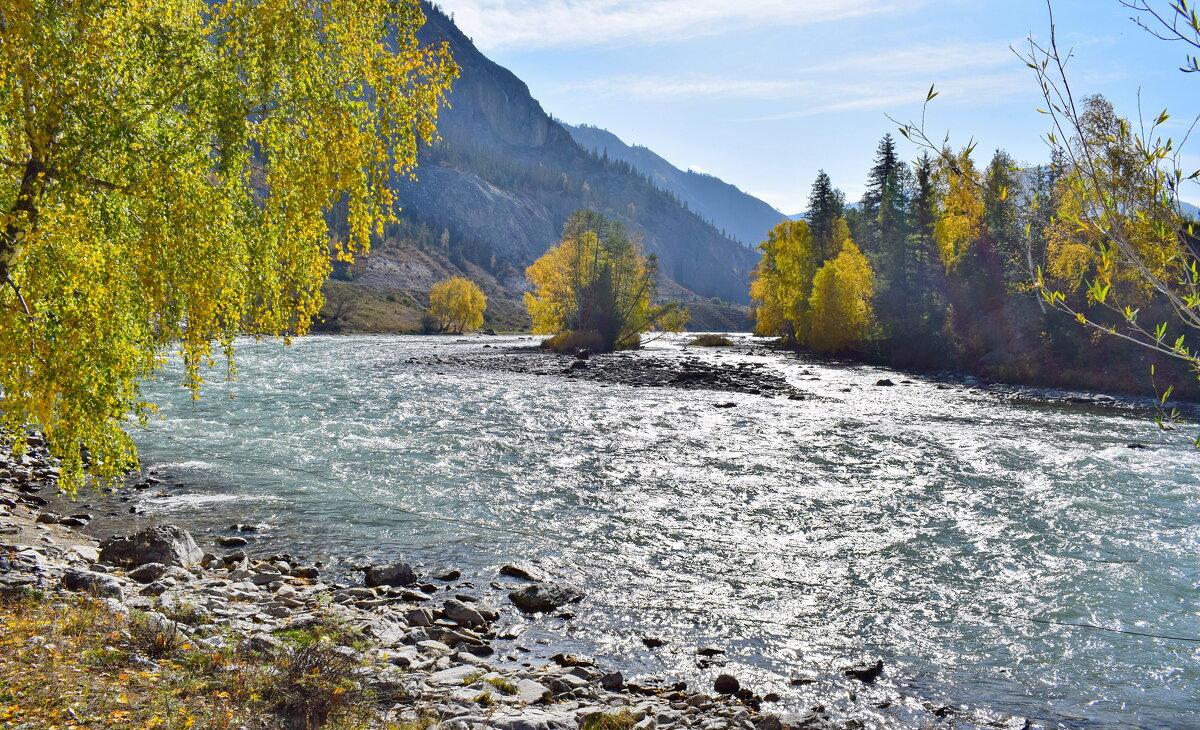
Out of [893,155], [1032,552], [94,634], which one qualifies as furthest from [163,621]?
[893,155]

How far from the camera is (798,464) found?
23.0 meters

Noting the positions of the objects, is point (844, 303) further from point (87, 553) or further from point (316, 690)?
point (316, 690)

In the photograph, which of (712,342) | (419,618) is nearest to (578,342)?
(712,342)

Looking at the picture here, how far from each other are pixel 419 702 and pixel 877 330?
232ft

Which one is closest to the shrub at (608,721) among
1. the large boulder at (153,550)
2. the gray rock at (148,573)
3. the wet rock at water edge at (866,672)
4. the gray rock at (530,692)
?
the gray rock at (530,692)

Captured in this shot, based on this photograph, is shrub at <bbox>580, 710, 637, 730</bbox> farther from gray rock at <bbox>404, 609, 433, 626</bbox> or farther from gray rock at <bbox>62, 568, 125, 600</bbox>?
gray rock at <bbox>62, 568, 125, 600</bbox>

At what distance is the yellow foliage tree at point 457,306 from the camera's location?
142725 mm

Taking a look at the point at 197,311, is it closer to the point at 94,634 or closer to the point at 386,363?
the point at 94,634

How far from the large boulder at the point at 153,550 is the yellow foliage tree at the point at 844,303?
227 ft

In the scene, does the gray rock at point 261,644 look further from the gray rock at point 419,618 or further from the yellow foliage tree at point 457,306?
the yellow foliage tree at point 457,306

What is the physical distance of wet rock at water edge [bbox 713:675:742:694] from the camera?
911cm

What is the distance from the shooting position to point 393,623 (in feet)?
33.2

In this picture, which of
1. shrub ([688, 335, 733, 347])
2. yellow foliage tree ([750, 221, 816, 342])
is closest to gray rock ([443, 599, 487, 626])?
yellow foliage tree ([750, 221, 816, 342])

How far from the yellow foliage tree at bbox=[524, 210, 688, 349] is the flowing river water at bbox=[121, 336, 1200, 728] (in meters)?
46.5
